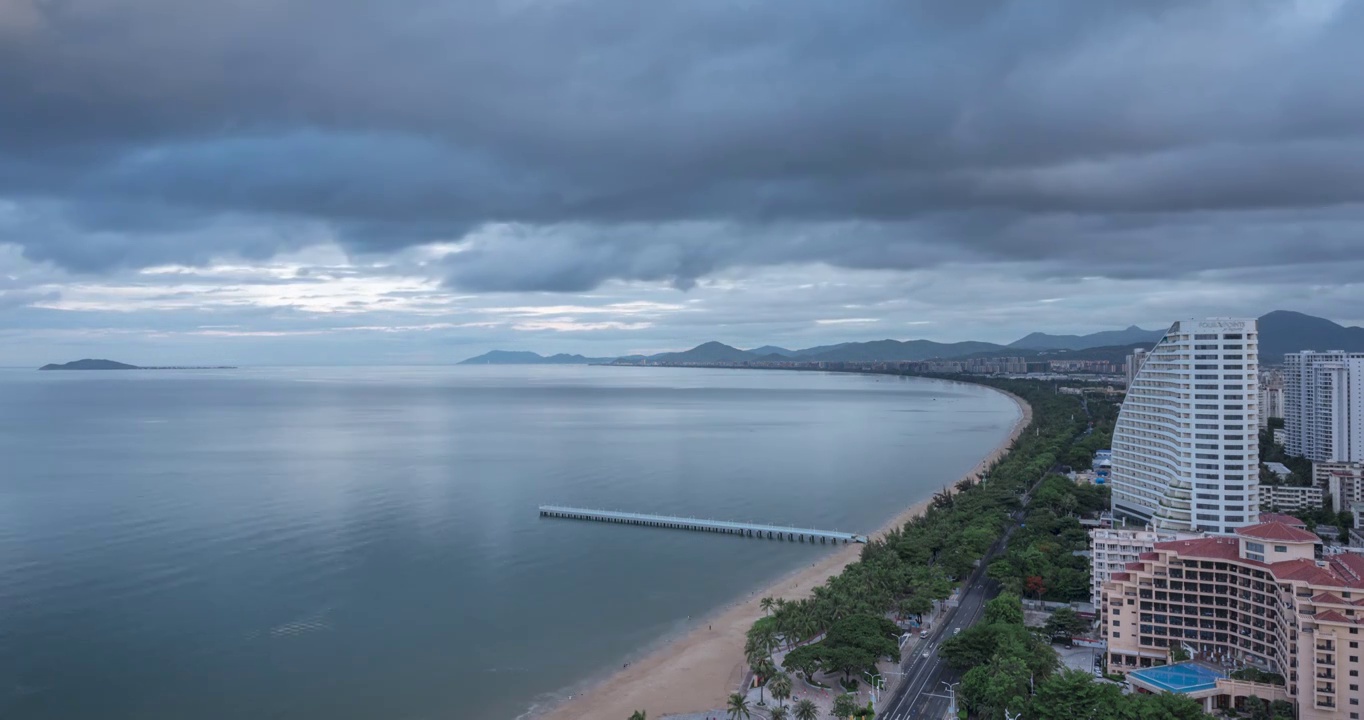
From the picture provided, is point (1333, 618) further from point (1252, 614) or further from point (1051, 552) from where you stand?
point (1051, 552)

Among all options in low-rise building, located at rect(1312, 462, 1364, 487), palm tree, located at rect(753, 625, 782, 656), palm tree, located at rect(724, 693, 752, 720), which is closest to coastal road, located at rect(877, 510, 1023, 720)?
palm tree, located at rect(724, 693, 752, 720)

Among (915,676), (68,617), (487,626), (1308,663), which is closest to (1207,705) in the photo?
(1308,663)

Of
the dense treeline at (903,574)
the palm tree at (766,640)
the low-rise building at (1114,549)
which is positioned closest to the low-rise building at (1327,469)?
the dense treeline at (903,574)

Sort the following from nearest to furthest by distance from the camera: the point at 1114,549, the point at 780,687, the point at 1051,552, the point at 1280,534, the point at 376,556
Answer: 1. the point at 780,687
2. the point at 1280,534
3. the point at 1114,549
4. the point at 1051,552
5. the point at 376,556

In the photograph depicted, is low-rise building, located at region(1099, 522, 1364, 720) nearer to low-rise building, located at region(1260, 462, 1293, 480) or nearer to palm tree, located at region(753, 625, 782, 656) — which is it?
palm tree, located at region(753, 625, 782, 656)

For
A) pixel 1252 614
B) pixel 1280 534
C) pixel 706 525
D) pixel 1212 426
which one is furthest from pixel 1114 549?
pixel 706 525

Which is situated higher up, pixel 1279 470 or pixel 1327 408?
pixel 1327 408
